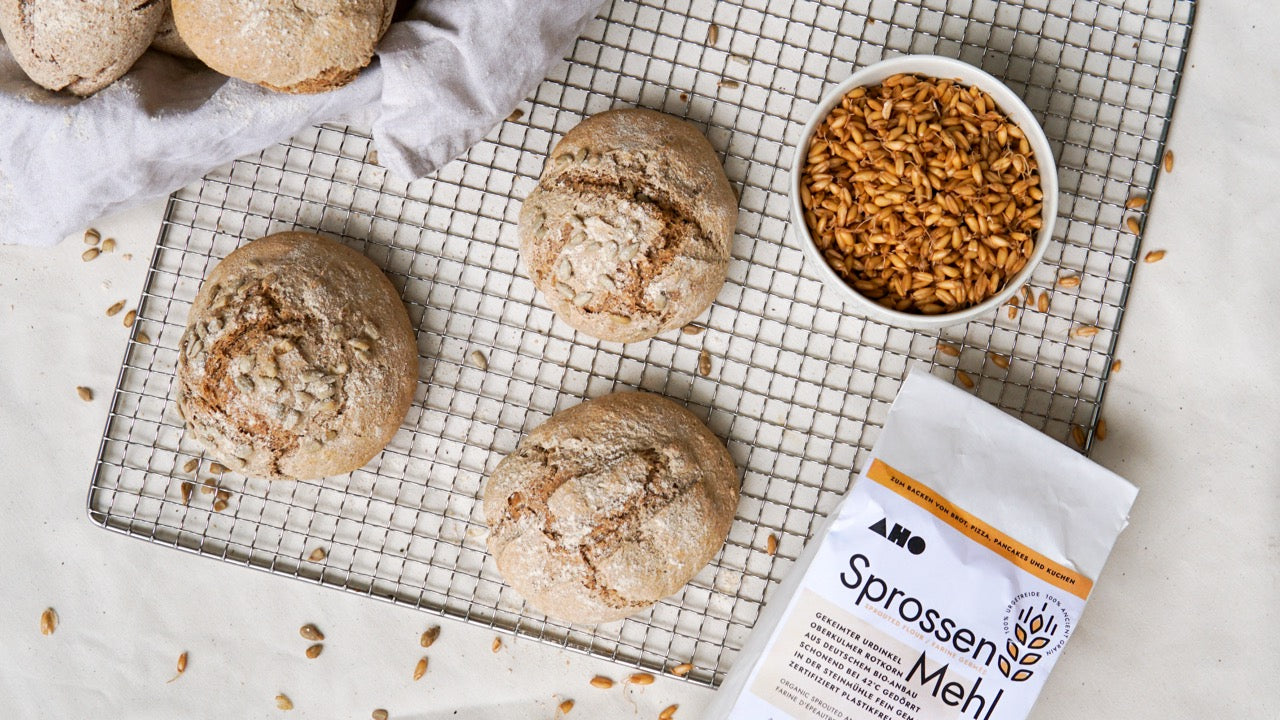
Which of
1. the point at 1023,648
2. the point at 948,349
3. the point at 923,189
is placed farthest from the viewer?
the point at 948,349

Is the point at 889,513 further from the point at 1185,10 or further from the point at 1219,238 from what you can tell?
the point at 1185,10

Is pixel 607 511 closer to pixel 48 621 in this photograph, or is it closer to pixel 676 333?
pixel 676 333

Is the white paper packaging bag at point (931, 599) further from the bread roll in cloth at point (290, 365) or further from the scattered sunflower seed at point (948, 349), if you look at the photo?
the bread roll in cloth at point (290, 365)

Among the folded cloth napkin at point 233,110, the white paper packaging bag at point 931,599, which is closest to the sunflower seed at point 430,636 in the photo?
the white paper packaging bag at point 931,599

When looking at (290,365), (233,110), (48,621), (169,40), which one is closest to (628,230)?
(290,365)

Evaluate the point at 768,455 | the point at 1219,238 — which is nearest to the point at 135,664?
the point at 768,455

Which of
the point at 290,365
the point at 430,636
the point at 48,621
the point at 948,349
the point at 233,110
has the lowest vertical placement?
the point at 48,621
